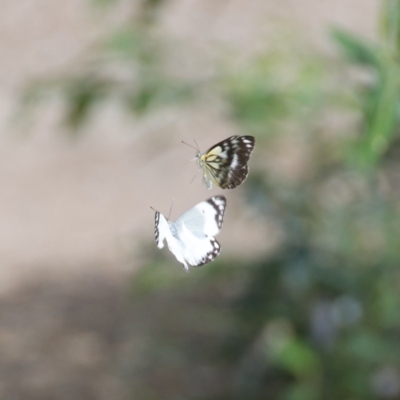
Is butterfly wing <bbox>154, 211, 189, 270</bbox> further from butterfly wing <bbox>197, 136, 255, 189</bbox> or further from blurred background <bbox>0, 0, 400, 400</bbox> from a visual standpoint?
blurred background <bbox>0, 0, 400, 400</bbox>

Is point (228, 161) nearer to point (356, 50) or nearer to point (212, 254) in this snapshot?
point (212, 254)

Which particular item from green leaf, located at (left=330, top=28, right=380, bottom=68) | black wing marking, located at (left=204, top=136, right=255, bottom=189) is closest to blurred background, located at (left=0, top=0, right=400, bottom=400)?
green leaf, located at (left=330, top=28, right=380, bottom=68)

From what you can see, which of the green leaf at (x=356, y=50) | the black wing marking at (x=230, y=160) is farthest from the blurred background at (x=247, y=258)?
the black wing marking at (x=230, y=160)

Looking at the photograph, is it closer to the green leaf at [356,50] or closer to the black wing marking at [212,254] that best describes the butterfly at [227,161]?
the black wing marking at [212,254]

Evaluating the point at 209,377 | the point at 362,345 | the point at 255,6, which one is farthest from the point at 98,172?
the point at 362,345

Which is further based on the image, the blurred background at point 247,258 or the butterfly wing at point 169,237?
the blurred background at point 247,258

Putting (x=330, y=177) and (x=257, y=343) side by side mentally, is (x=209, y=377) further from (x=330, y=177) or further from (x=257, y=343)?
(x=330, y=177)

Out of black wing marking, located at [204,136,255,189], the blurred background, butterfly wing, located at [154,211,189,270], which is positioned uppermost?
the blurred background
